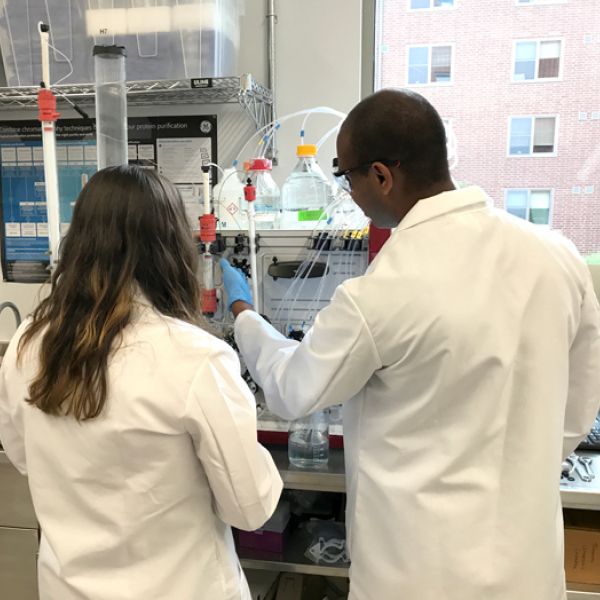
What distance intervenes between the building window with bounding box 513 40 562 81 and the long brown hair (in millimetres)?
1638

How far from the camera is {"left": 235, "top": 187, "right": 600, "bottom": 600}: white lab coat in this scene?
0.98 metres

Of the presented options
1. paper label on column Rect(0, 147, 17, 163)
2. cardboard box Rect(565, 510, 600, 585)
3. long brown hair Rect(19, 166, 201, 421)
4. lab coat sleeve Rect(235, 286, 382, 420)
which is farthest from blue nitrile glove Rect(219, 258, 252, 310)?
paper label on column Rect(0, 147, 17, 163)

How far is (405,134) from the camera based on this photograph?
104 cm

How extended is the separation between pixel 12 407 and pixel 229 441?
0.42 metres

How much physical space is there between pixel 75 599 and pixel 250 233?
100cm

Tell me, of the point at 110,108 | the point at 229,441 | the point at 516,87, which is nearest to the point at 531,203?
the point at 516,87

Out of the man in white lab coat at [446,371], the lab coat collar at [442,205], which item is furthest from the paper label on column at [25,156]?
the lab coat collar at [442,205]

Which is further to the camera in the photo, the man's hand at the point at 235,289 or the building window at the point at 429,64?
the building window at the point at 429,64

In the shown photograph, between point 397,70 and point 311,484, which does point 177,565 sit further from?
point 397,70

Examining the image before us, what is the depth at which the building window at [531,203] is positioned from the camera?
2.15 m

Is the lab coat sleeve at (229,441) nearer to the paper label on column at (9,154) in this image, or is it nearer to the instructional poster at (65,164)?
the instructional poster at (65,164)

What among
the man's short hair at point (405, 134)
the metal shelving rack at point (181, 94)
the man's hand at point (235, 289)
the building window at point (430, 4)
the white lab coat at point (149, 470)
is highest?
the building window at point (430, 4)

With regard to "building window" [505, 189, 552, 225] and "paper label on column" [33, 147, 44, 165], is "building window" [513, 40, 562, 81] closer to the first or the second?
"building window" [505, 189, 552, 225]

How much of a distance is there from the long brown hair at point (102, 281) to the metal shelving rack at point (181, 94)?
0.89 meters
